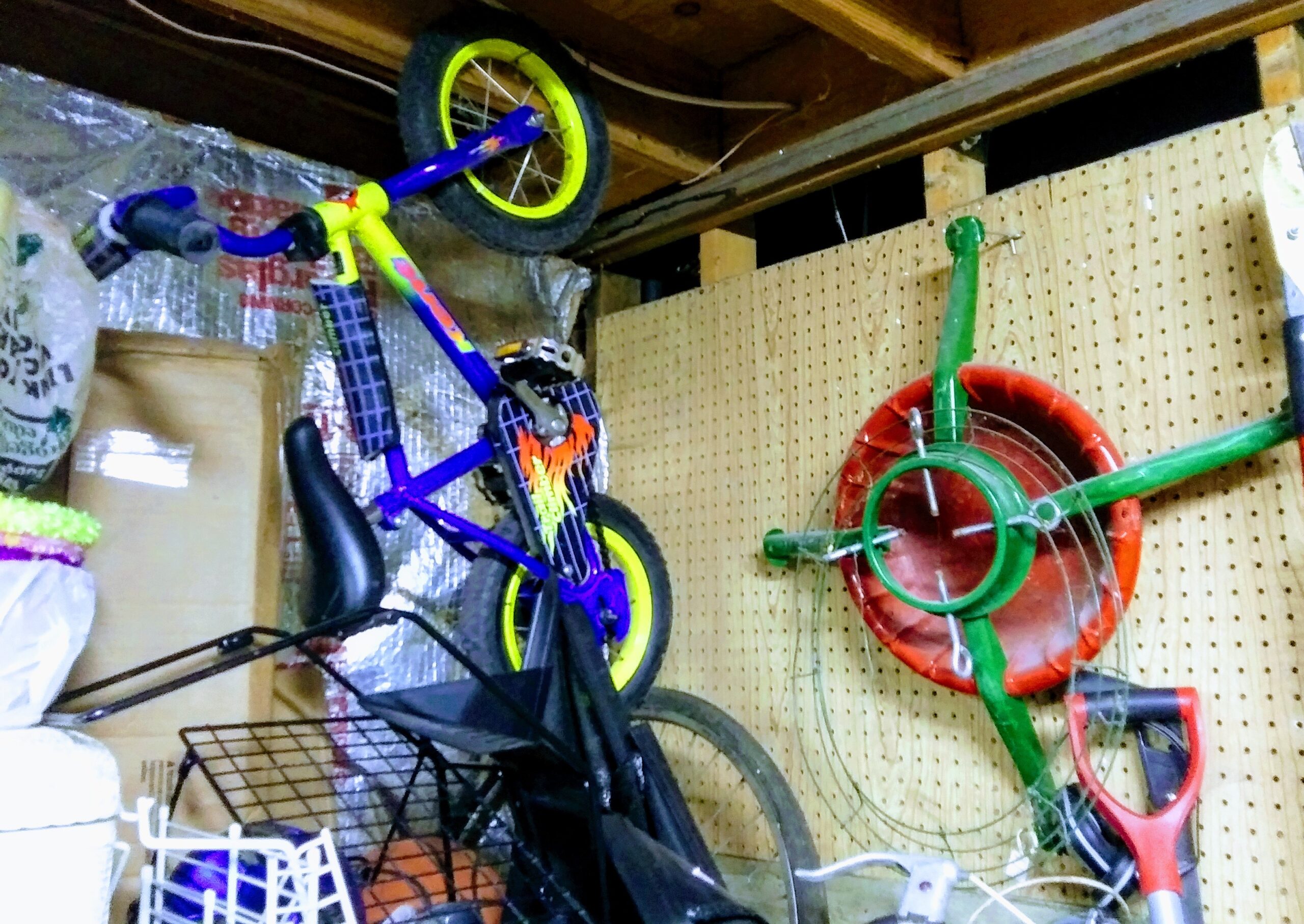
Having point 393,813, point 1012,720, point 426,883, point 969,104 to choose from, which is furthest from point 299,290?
point 1012,720

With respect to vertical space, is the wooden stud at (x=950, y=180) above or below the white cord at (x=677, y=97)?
below

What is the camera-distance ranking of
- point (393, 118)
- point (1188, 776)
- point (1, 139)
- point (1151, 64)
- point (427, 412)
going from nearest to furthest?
1. point (1188, 776)
2. point (1151, 64)
3. point (1, 139)
4. point (393, 118)
5. point (427, 412)

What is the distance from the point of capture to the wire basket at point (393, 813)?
99 cm

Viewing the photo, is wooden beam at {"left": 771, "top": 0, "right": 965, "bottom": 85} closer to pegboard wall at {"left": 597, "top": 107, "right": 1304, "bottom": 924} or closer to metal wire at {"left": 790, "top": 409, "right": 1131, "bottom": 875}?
pegboard wall at {"left": 597, "top": 107, "right": 1304, "bottom": 924}

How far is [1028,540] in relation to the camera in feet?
3.61

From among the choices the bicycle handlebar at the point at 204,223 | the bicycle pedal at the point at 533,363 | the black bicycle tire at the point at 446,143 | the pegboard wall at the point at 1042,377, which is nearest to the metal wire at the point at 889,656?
the pegboard wall at the point at 1042,377

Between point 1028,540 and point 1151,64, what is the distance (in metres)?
0.60

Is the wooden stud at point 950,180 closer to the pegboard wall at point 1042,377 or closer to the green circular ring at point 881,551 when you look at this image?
the pegboard wall at point 1042,377

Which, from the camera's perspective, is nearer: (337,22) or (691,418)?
(337,22)

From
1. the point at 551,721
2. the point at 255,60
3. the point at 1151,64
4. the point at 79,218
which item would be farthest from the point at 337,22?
the point at 1151,64

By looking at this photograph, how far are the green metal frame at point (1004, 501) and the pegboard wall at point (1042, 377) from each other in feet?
0.24

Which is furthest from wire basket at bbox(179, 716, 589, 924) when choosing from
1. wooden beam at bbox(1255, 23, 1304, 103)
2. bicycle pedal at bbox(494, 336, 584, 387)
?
wooden beam at bbox(1255, 23, 1304, 103)

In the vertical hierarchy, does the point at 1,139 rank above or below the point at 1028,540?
above

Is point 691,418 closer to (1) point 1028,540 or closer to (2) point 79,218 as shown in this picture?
(1) point 1028,540
